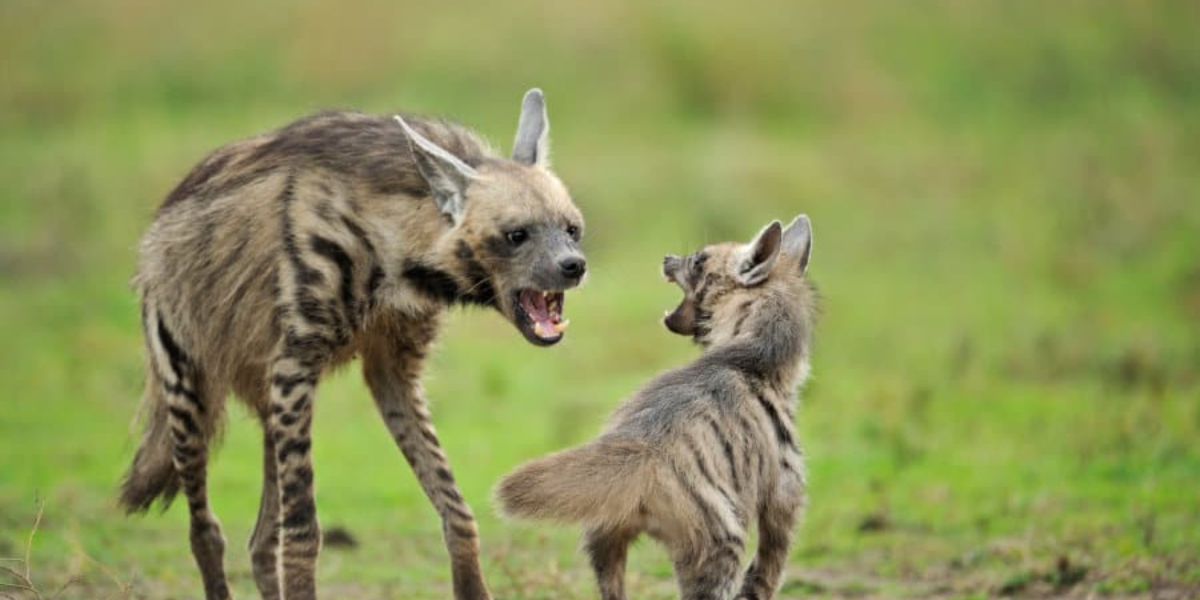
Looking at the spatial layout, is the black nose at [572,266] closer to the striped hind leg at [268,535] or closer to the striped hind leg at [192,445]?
the striped hind leg at [268,535]

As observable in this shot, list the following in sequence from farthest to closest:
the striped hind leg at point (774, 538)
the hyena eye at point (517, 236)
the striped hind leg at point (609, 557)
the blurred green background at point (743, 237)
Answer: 1. the blurred green background at point (743, 237)
2. the hyena eye at point (517, 236)
3. the striped hind leg at point (774, 538)
4. the striped hind leg at point (609, 557)

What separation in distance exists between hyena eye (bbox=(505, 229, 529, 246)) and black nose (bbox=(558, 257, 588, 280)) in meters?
0.19

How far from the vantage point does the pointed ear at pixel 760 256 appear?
21.4ft

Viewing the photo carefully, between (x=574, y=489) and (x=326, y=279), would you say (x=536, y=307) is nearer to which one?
(x=326, y=279)

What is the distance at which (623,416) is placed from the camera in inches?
240

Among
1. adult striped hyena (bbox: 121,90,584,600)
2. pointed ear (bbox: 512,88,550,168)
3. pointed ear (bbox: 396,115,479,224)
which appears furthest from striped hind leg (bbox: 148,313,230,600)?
pointed ear (bbox: 512,88,550,168)

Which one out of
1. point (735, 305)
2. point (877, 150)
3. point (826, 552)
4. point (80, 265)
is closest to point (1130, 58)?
point (877, 150)

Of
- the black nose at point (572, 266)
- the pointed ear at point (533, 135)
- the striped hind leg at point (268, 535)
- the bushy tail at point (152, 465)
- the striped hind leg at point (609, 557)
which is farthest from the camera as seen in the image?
the bushy tail at point (152, 465)

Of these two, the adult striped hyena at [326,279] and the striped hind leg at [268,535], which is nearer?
the adult striped hyena at [326,279]

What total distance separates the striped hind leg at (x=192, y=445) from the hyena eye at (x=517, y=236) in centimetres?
155

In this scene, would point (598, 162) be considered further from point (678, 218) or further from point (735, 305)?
point (735, 305)

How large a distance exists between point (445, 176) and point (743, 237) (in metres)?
8.94

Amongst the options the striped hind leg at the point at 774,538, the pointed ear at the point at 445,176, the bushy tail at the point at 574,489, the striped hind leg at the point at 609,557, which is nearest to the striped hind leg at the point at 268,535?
the pointed ear at the point at 445,176

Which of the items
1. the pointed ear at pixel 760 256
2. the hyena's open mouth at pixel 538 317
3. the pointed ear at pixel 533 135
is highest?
the pointed ear at pixel 533 135
